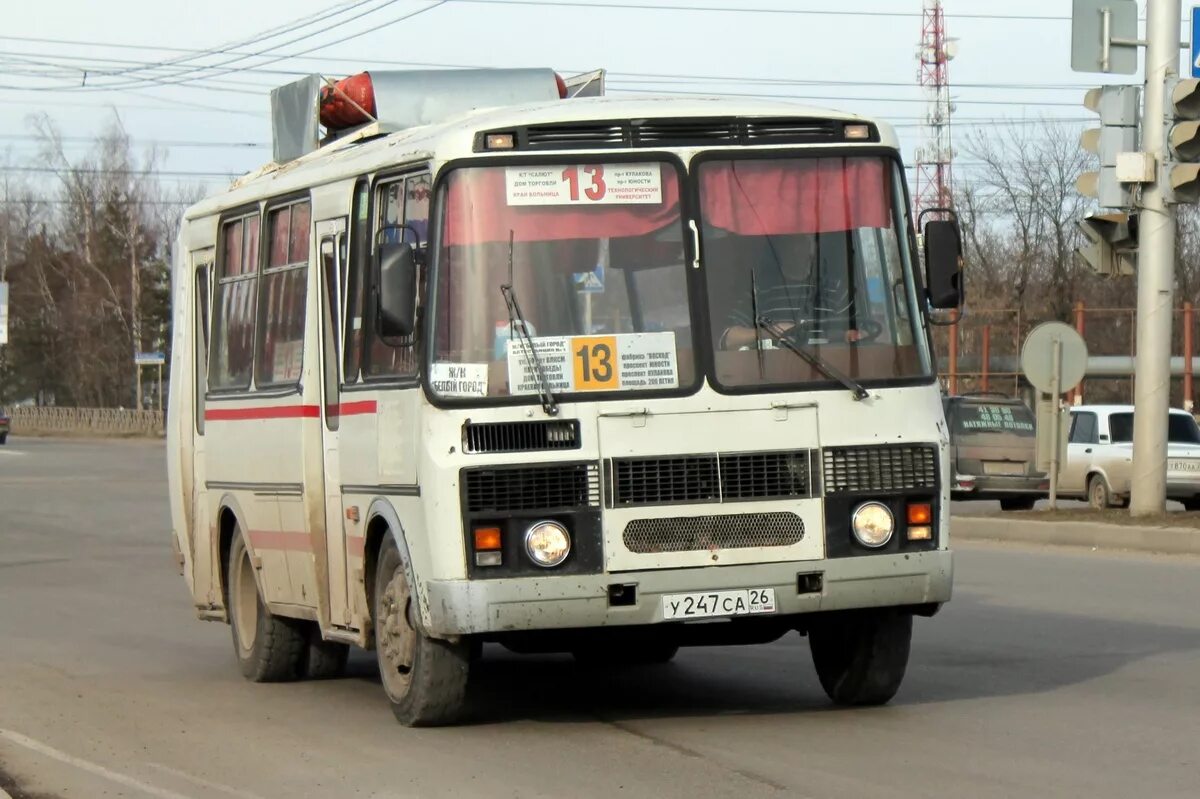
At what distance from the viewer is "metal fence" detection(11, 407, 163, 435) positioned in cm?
8338

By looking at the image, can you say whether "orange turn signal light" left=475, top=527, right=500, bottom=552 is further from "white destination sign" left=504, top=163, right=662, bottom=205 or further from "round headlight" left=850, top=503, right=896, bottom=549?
"round headlight" left=850, top=503, right=896, bottom=549

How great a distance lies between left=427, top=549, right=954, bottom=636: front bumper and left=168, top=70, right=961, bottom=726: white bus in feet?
0.04

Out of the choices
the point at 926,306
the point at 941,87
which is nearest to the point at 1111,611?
the point at 926,306

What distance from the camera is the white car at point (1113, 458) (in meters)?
27.6

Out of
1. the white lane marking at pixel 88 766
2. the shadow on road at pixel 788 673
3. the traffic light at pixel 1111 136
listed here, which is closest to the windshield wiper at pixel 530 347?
the shadow on road at pixel 788 673

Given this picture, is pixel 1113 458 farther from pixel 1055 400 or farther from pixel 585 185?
pixel 585 185

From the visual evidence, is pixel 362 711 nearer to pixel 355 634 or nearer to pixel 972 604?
pixel 355 634

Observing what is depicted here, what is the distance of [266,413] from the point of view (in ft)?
36.1

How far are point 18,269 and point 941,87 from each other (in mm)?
55481

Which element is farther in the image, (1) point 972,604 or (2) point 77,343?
(2) point 77,343

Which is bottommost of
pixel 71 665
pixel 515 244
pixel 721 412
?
pixel 71 665

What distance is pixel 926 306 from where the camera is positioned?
9070 millimetres

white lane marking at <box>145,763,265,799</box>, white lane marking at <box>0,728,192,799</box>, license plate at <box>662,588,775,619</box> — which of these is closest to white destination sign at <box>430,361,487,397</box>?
license plate at <box>662,588,775,619</box>

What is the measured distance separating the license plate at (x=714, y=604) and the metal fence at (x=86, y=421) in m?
73.5
